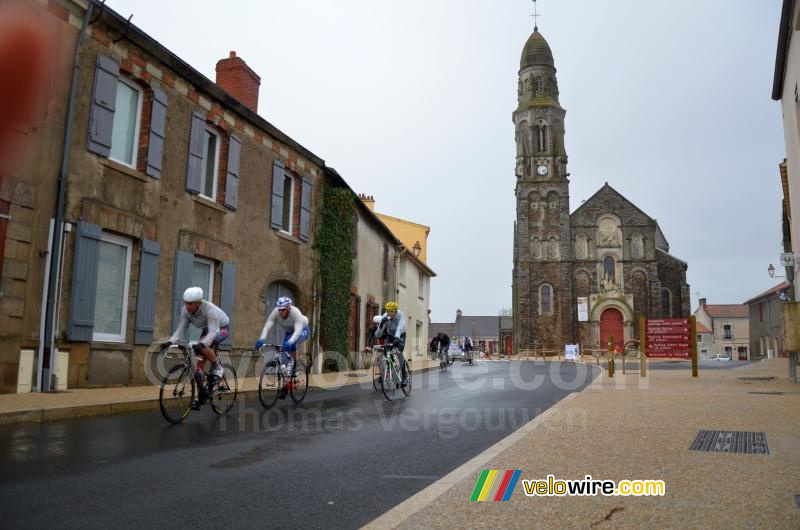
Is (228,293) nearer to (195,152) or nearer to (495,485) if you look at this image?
(195,152)

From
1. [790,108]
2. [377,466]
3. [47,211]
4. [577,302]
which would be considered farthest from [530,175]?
[377,466]

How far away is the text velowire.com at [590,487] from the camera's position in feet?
13.1

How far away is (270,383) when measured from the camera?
9.45 metres

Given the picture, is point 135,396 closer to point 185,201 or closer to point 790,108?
point 185,201

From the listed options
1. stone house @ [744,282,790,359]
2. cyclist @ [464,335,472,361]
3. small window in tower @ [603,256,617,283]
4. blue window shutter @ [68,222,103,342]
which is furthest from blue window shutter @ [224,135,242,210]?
small window in tower @ [603,256,617,283]

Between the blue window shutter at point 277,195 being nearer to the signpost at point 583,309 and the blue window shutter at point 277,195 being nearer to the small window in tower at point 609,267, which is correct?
the signpost at point 583,309

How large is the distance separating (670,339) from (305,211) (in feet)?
34.8

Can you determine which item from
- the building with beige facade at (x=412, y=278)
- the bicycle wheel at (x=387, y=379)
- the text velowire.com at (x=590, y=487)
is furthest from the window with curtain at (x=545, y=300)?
the text velowire.com at (x=590, y=487)

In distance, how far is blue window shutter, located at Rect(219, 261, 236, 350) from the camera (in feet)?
48.3

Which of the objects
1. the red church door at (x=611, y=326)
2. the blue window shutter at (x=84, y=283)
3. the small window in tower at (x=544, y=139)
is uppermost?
the small window in tower at (x=544, y=139)

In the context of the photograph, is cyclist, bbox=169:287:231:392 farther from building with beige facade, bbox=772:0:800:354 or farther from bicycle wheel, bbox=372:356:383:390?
building with beige facade, bbox=772:0:800:354

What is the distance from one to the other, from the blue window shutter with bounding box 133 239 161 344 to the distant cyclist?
457cm

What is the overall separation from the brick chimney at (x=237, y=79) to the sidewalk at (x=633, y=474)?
534 inches

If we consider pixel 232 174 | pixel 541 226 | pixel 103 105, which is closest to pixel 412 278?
pixel 232 174
